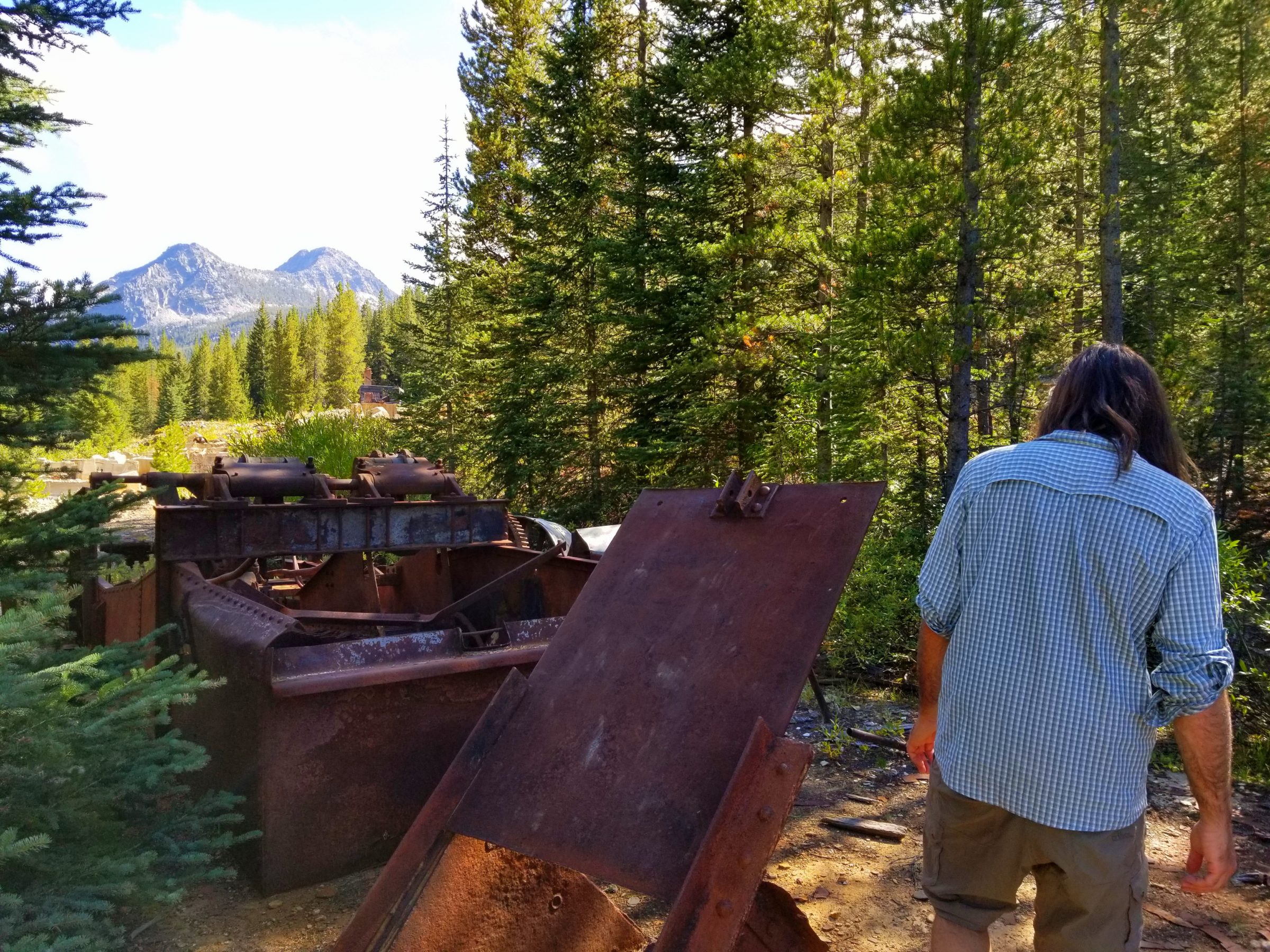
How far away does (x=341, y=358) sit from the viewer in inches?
3169

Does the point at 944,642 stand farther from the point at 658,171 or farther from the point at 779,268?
the point at 658,171

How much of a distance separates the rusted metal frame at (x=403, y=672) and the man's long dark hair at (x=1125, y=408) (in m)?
2.00

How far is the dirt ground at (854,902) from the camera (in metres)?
3.27

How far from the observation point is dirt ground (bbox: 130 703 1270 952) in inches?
129

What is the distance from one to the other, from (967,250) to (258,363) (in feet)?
269

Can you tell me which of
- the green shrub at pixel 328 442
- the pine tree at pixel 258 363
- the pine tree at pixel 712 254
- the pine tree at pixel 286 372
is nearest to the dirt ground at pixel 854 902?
the pine tree at pixel 712 254

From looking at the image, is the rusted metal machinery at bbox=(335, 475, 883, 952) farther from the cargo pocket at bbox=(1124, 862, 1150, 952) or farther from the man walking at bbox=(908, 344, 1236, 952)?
the cargo pocket at bbox=(1124, 862, 1150, 952)

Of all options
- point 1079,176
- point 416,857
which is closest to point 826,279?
point 1079,176

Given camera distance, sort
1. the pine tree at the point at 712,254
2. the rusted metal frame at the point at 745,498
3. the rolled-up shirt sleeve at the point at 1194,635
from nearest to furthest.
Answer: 1. the rolled-up shirt sleeve at the point at 1194,635
2. the rusted metal frame at the point at 745,498
3. the pine tree at the point at 712,254

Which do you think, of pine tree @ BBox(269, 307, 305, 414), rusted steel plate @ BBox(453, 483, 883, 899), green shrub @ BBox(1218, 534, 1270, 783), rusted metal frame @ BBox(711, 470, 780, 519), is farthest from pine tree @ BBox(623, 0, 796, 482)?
pine tree @ BBox(269, 307, 305, 414)

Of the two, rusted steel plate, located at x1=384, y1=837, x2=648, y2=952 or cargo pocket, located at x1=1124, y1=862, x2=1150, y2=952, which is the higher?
cargo pocket, located at x1=1124, y1=862, x2=1150, y2=952

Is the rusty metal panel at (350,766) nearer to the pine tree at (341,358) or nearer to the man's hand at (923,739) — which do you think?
the man's hand at (923,739)

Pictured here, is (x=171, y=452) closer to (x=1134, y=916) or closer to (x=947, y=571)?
(x=947, y=571)

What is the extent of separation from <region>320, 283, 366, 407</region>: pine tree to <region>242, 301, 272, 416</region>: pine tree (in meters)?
5.26
